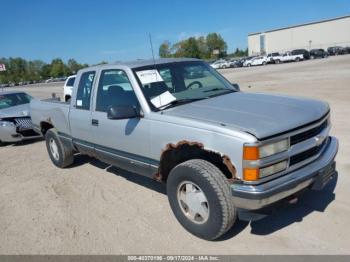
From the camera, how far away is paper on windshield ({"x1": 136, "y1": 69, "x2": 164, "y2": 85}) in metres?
4.32

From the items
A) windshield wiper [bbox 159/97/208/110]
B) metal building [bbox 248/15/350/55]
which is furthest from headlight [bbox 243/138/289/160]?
metal building [bbox 248/15/350/55]

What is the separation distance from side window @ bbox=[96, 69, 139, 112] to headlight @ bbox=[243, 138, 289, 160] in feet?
5.44

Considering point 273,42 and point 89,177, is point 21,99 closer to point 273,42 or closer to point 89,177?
point 89,177

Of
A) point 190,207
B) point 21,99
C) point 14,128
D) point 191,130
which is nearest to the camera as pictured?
point 191,130

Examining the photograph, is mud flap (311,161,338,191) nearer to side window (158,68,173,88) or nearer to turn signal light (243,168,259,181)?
turn signal light (243,168,259,181)

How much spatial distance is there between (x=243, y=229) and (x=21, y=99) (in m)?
9.01

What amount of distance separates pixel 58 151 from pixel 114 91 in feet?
7.73

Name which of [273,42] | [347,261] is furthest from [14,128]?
[273,42]

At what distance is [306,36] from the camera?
97.1m

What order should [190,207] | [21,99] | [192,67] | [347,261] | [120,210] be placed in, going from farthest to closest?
[21,99], [192,67], [120,210], [190,207], [347,261]

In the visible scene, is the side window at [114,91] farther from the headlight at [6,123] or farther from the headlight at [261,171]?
the headlight at [6,123]

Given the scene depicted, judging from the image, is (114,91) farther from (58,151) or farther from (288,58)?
(288,58)

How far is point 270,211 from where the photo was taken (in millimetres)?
3238

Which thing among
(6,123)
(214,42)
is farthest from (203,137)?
(214,42)
